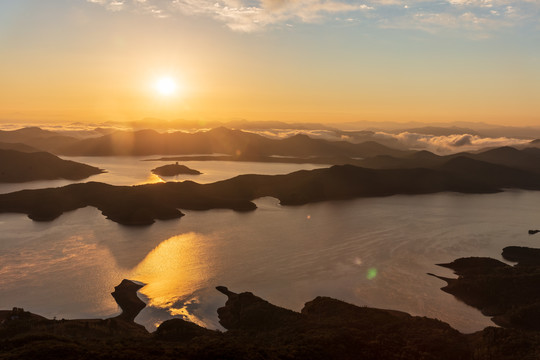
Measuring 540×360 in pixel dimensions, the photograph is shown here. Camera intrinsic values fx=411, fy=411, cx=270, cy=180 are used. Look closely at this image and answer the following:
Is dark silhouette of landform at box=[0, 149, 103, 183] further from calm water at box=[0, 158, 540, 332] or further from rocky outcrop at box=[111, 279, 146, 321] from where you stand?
rocky outcrop at box=[111, 279, 146, 321]

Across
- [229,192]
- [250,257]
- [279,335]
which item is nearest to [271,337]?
[279,335]

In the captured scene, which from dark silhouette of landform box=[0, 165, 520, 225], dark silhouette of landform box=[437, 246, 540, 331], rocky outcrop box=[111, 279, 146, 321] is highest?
dark silhouette of landform box=[0, 165, 520, 225]

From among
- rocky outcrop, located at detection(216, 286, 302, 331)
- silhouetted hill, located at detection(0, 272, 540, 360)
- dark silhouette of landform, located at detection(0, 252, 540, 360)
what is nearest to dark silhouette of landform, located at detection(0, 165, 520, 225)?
rocky outcrop, located at detection(216, 286, 302, 331)

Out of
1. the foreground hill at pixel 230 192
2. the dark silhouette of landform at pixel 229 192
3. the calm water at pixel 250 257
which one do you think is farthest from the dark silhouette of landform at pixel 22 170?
the calm water at pixel 250 257

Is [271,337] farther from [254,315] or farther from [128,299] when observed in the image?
[128,299]

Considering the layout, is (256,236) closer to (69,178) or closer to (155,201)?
(155,201)

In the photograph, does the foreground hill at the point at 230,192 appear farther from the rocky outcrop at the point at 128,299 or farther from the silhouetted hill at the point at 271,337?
the silhouetted hill at the point at 271,337

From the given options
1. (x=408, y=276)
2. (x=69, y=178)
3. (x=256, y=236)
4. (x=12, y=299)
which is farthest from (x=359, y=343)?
(x=69, y=178)
